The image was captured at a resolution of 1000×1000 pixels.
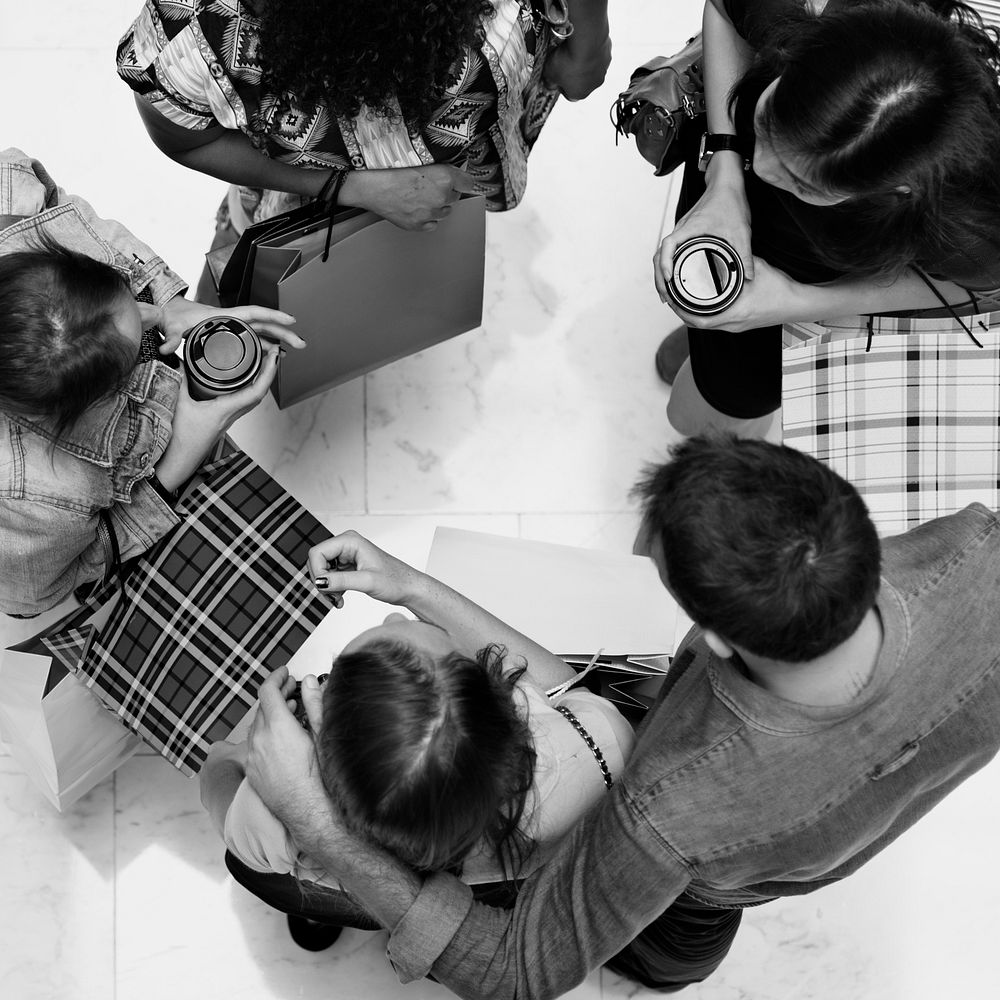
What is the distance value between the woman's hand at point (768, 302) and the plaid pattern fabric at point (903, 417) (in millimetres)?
83

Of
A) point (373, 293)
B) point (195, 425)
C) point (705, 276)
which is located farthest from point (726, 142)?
point (195, 425)

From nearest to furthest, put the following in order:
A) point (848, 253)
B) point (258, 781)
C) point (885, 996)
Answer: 1. point (258, 781)
2. point (848, 253)
3. point (885, 996)

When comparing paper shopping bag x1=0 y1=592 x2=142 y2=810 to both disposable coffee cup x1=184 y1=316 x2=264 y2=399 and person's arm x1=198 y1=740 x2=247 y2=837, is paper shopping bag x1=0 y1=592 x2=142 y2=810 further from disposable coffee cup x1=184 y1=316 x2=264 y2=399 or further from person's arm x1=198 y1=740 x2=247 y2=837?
disposable coffee cup x1=184 y1=316 x2=264 y2=399

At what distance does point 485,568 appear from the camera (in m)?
1.69

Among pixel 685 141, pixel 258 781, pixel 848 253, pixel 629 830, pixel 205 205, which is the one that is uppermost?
pixel 685 141

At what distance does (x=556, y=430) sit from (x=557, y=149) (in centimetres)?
69

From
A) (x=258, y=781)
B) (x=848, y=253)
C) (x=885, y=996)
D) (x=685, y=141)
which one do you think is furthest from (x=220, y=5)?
(x=885, y=996)

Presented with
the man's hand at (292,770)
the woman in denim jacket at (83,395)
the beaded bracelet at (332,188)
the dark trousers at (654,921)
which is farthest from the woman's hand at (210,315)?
the dark trousers at (654,921)

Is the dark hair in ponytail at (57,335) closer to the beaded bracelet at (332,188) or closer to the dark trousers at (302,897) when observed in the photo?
the beaded bracelet at (332,188)

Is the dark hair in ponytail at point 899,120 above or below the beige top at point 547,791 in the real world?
above

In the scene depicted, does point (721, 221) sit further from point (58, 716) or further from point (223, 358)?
point (58, 716)

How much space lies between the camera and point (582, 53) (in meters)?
1.57

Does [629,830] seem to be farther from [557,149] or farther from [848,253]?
[557,149]

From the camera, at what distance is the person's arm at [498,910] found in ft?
3.49
